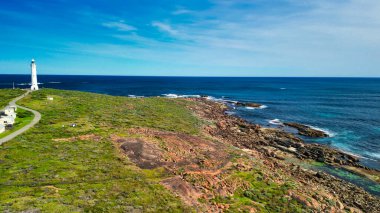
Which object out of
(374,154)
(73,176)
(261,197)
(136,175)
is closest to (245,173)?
(261,197)

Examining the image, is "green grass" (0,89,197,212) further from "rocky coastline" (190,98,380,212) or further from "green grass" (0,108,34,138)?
"rocky coastline" (190,98,380,212)

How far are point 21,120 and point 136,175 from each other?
26.5 meters

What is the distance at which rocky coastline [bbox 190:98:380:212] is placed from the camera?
30991 millimetres

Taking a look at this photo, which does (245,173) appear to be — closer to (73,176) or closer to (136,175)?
(136,175)

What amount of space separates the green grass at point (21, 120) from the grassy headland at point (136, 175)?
2.41 meters

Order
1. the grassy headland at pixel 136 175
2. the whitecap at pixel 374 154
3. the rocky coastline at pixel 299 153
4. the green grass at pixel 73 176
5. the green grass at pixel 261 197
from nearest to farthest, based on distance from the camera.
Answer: the green grass at pixel 73 176, the grassy headland at pixel 136 175, the green grass at pixel 261 197, the rocky coastline at pixel 299 153, the whitecap at pixel 374 154

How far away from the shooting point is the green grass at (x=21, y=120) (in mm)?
37031

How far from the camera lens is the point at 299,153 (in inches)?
1785

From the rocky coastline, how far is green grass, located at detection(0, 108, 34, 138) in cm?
3064

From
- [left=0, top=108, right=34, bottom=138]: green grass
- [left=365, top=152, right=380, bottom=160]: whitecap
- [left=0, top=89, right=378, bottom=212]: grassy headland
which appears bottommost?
[left=365, top=152, right=380, bottom=160]: whitecap

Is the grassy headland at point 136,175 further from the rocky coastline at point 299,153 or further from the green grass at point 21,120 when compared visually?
the green grass at point 21,120

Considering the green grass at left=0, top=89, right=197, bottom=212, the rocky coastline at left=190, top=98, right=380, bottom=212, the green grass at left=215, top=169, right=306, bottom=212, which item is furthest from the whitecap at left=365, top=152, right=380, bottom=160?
the green grass at left=0, top=89, right=197, bottom=212

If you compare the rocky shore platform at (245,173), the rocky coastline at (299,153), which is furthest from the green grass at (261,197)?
the rocky coastline at (299,153)

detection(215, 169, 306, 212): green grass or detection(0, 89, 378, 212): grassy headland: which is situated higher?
detection(0, 89, 378, 212): grassy headland
